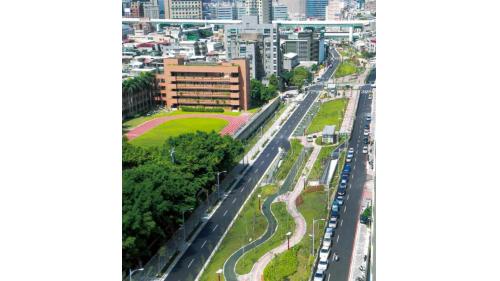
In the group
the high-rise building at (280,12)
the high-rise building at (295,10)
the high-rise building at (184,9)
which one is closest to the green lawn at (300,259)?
A: the high-rise building at (184,9)

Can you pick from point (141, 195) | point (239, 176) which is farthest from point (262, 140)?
point (141, 195)

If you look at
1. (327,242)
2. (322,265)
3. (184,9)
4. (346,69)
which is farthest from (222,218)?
(184,9)

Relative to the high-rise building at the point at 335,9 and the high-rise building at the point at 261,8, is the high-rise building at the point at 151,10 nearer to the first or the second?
the high-rise building at the point at 261,8

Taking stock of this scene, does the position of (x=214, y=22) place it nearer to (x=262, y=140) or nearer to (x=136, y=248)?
(x=262, y=140)

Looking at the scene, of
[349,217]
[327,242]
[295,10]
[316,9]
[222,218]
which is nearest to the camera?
[327,242]

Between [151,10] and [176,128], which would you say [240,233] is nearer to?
[176,128]

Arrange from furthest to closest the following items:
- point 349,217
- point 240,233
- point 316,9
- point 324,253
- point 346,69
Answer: point 316,9 < point 346,69 < point 349,217 < point 240,233 < point 324,253
